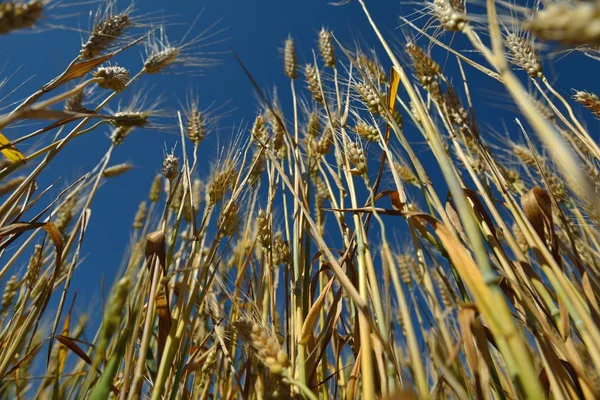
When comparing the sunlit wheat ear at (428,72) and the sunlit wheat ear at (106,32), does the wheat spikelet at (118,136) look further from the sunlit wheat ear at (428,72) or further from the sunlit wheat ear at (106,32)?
the sunlit wheat ear at (428,72)

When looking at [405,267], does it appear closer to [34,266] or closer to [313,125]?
[313,125]

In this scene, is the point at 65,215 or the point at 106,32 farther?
Result: the point at 65,215

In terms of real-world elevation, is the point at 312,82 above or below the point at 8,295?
above

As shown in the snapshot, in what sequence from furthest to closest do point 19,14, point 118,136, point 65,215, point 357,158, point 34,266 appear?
point 65,215 < point 118,136 < point 34,266 < point 357,158 < point 19,14

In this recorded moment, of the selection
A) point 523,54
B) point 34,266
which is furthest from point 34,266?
point 523,54

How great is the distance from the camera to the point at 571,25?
409 mm

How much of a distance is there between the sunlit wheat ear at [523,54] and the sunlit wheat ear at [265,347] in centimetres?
118

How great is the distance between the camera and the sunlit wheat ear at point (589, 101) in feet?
4.77

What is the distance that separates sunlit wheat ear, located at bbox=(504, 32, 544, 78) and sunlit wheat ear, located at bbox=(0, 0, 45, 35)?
134 centimetres

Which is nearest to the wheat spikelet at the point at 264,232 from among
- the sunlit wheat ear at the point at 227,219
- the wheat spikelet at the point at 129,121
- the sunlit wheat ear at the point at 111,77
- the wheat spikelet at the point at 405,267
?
the sunlit wheat ear at the point at 227,219

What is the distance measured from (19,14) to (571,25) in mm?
859

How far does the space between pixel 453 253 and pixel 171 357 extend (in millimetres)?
583

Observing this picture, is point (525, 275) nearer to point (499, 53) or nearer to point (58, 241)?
point (499, 53)

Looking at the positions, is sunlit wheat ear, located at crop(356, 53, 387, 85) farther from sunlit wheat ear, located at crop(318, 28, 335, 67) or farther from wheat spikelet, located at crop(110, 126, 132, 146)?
wheat spikelet, located at crop(110, 126, 132, 146)
